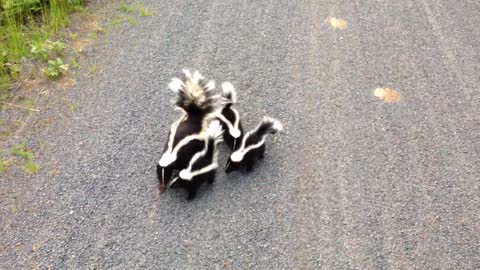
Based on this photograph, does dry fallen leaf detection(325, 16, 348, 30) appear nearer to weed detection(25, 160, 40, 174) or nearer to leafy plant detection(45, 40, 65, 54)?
leafy plant detection(45, 40, 65, 54)

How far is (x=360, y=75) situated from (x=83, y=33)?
9.16ft

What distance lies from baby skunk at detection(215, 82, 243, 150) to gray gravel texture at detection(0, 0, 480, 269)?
0.91 ft

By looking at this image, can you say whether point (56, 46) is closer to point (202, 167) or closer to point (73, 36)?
point (73, 36)

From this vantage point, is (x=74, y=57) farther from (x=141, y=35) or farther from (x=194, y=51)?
(x=194, y=51)

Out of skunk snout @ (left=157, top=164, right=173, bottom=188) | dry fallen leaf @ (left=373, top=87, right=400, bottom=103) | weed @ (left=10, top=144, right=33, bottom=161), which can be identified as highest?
dry fallen leaf @ (left=373, top=87, right=400, bottom=103)

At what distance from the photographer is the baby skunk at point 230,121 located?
3.67 metres

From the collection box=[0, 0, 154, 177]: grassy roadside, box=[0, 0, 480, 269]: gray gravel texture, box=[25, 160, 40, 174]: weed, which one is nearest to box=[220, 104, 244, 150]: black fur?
box=[0, 0, 480, 269]: gray gravel texture

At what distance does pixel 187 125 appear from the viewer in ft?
11.5

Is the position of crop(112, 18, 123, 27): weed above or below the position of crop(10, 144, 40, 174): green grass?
above

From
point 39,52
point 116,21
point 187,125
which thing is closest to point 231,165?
point 187,125

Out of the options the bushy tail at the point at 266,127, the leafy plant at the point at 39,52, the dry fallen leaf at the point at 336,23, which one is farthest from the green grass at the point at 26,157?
the dry fallen leaf at the point at 336,23

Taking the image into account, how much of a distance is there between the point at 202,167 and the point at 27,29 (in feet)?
8.67

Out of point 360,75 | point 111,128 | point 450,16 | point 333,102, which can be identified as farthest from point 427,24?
point 111,128

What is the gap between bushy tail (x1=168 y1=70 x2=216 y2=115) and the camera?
3.48 metres
